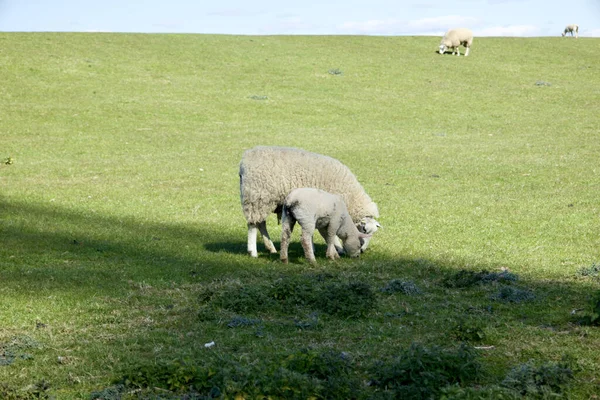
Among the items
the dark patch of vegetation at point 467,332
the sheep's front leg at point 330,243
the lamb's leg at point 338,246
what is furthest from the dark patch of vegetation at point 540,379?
the lamb's leg at point 338,246

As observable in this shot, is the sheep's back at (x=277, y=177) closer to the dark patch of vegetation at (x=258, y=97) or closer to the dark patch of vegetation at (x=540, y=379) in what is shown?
the dark patch of vegetation at (x=540, y=379)

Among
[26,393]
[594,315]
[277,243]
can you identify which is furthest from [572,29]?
[26,393]

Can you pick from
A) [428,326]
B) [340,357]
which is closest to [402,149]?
[428,326]

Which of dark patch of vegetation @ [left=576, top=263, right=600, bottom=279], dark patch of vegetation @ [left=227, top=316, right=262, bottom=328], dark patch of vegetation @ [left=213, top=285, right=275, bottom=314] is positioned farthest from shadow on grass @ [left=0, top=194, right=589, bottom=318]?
dark patch of vegetation @ [left=227, top=316, right=262, bottom=328]

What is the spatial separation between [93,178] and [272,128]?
1110cm

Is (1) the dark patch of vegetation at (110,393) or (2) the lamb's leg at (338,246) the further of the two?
(2) the lamb's leg at (338,246)

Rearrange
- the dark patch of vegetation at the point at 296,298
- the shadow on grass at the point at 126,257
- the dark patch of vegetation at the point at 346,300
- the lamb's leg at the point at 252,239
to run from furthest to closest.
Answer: the lamb's leg at the point at 252,239 → the shadow on grass at the point at 126,257 → the dark patch of vegetation at the point at 296,298 → the dark patch of vegetation at the point at 346,300

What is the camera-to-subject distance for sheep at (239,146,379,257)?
13.5m

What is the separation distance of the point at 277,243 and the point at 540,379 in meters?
8.96

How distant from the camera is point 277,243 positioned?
50.7ft

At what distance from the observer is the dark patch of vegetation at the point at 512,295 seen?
1055cm

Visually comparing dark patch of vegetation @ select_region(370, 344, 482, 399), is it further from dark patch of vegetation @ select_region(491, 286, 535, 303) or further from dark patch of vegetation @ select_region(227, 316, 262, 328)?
dark patch of vegetation @ select_region(491, 286, 535, 303)

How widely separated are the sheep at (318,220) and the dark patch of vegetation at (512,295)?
3.48 metres

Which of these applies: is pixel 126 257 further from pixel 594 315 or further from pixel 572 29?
pixel 572 29
